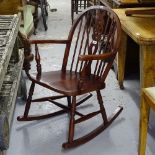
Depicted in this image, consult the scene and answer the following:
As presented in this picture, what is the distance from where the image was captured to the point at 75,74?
7.44 ft

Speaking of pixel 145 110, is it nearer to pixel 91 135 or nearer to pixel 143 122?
pixel 143 122

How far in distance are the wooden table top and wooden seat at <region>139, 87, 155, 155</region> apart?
31 centimetres

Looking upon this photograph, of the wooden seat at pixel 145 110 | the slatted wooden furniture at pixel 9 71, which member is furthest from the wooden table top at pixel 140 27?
the slatted wooden furniture at pixel 9 71

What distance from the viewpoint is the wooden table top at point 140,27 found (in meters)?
1.84

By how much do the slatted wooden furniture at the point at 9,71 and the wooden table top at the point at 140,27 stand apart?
31.0 inches

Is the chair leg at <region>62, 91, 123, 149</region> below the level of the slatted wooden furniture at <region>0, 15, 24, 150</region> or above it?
below

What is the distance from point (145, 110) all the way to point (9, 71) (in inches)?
45.0

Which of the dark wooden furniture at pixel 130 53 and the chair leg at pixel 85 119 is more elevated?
the dark wooden furniture at pixel 130 53

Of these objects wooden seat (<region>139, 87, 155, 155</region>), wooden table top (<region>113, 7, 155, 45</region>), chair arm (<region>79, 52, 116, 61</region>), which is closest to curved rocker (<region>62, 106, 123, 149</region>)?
wooden seat (<region>139, 87, 155, 155</region>)

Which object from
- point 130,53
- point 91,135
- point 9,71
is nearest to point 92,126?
point 91,135

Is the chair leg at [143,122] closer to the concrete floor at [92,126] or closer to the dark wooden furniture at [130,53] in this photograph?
the concrete floor at [92,126]

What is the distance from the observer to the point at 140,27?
207 cm

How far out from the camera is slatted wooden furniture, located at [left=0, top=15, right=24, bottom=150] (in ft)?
4.96

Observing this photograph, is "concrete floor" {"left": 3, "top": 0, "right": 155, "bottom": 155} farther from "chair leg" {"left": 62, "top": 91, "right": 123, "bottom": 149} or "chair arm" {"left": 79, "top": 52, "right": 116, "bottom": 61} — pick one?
"chair arm" {"left": 79, "top": 52, "right": 116, "bottom": 61}
